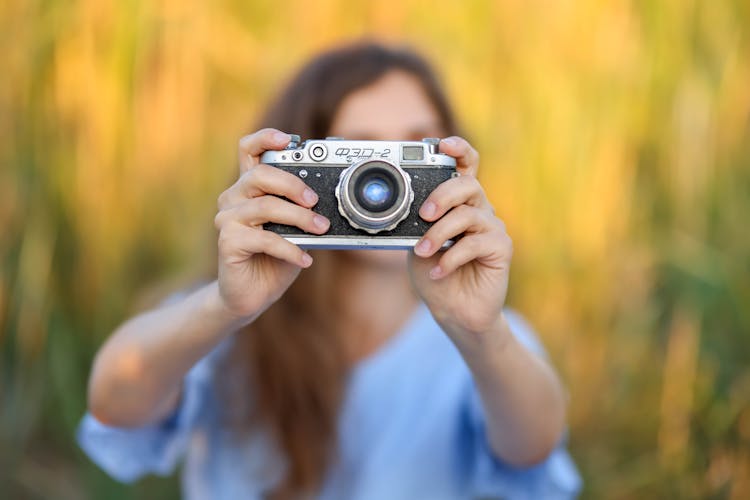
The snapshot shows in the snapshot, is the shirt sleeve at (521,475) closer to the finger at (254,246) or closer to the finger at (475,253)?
the finger at (475,253)

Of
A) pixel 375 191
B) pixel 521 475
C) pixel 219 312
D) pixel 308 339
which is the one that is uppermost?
pixel 375 191

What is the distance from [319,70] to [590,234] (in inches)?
23.1

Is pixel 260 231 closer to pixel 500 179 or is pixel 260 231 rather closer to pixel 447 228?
pixel 447 228

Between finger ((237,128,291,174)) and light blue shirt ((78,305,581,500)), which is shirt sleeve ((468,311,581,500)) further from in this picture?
finger ((237,128,291,174))

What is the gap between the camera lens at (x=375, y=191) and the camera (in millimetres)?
714

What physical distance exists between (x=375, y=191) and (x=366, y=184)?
0.01 meters

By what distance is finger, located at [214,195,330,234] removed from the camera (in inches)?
28.2

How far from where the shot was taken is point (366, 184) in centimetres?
73

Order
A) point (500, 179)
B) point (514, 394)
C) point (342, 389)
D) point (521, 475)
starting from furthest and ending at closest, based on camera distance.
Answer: point (500, 179), point (342, 389), point (521, 475), point (514, 394)

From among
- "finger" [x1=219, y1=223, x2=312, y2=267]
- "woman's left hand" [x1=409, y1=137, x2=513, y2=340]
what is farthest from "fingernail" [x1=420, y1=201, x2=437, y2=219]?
"finger" [x1=219, y1=223, x2=312, y2=267]

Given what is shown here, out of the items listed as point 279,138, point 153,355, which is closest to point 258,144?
point 279,138

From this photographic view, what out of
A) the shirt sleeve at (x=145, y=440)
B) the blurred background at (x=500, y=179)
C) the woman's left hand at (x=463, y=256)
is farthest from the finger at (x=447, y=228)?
the blurred background at (x=500, y=179)

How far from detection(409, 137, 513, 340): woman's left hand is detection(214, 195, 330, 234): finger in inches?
3.5

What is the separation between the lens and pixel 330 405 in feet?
3.64
